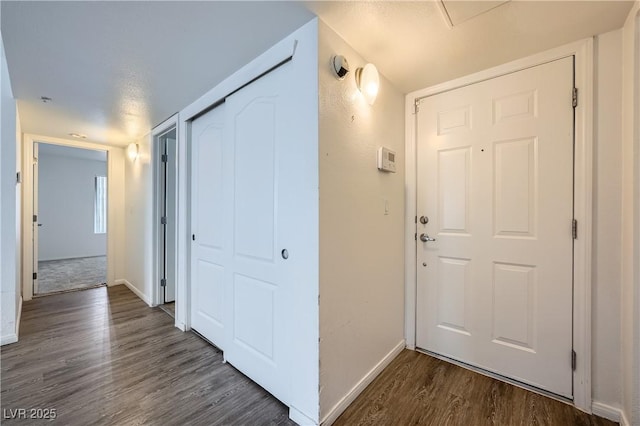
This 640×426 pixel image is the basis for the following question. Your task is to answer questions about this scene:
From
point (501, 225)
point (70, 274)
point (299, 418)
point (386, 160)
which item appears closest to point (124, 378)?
point (299, 418)

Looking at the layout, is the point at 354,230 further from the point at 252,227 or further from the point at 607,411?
the point at 607,411

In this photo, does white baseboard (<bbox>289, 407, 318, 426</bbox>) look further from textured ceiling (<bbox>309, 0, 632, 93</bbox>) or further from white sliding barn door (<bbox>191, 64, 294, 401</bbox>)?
textured ceiling (<bbox>309, 0, 632, 93</bbox>)

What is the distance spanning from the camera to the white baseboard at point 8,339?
7.51 ft

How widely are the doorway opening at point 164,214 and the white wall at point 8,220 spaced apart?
3.64 feet

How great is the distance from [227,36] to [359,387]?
7.33ft

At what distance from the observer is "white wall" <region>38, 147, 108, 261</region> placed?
19.2ft

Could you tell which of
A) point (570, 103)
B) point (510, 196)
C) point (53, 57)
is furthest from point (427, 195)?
point (53, 57)

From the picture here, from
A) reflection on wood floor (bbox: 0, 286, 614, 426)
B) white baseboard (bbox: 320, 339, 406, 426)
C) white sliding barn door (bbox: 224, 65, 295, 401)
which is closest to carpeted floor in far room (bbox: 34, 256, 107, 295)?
reflection on wood floor (bbox: 0, 286, 614, 426)

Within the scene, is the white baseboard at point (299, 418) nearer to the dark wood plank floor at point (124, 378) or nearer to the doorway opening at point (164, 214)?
the dark wood plank floor at point (124, 378)

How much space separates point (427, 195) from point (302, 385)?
1610mm

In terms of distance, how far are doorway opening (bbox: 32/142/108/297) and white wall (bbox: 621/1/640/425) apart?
678 centimetres

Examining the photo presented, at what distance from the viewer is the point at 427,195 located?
215 centimetres

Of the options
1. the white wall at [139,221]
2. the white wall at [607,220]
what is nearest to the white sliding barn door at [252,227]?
the white wall at [139,221]

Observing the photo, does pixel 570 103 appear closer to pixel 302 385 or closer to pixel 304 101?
pixel 304 101
